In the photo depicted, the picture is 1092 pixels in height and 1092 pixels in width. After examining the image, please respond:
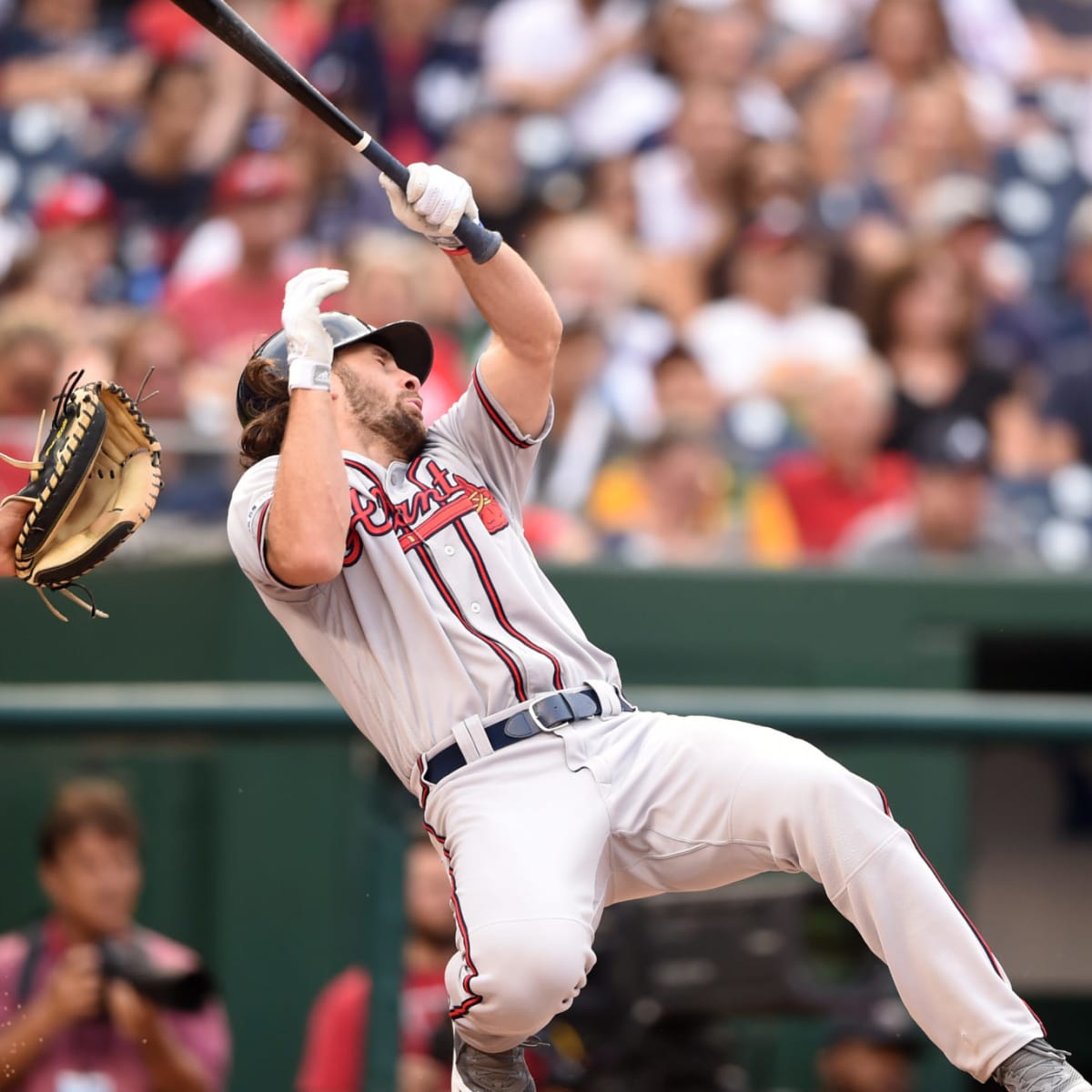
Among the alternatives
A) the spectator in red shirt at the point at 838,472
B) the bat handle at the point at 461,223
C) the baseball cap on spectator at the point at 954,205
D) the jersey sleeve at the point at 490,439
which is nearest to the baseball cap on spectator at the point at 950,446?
the spectator in red shirt at the point at 838,472

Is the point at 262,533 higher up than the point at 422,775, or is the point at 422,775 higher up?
the point at 262,533

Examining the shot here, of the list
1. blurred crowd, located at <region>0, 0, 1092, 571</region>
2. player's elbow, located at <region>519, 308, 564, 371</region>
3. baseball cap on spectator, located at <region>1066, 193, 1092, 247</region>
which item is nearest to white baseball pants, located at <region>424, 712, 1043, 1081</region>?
player's elbow, located at <region>519, 308, 564, 371</region>

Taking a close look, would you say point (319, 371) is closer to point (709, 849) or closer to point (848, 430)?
point (709, 849)

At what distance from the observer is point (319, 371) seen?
318 cm

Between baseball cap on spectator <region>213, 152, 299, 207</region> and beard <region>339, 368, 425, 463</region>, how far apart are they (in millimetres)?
3547

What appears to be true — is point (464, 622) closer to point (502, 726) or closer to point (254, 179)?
point (502, 726)

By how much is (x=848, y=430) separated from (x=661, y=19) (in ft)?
8.61

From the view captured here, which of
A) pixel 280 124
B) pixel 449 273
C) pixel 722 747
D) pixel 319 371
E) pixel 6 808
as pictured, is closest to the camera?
pixel 319 371

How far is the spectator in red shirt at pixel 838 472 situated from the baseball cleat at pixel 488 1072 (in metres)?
3.20

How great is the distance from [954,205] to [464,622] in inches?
195

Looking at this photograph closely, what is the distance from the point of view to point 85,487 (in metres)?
3.43

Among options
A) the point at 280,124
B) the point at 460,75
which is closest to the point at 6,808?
the point at 280,124

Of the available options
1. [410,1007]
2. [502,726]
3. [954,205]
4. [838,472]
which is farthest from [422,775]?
[954,205]

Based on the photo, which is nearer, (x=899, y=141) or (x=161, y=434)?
(x=161, y=434)
